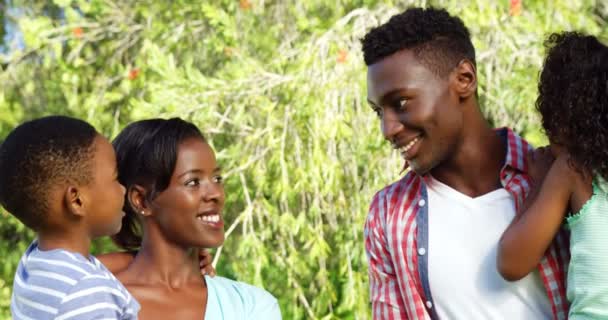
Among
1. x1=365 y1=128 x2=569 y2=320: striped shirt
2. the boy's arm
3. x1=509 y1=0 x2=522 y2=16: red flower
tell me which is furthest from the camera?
x1=509 y1=0 x2=522 y2=16: red flower

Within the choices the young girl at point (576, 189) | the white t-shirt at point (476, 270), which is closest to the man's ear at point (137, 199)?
the white t-shirt at point (476, 270)

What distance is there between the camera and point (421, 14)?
243cm

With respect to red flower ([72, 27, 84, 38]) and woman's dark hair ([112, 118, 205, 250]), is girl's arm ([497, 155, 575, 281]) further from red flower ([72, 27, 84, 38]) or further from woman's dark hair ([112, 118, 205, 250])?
red flower ([72, 27, 84, 38])

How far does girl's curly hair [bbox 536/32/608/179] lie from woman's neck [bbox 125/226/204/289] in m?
0.86

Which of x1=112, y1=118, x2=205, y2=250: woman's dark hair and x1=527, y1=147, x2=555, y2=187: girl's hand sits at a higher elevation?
x1=527, y1=147, x2=555, y2=187: girl's hand

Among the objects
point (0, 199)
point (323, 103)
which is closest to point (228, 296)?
point (0, 199)

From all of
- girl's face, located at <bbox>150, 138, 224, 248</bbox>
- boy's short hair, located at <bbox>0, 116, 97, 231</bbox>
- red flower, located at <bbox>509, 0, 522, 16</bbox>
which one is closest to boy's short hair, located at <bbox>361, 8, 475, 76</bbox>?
girl's face, located at <bbox>150, 138, 224, 248</bbox>

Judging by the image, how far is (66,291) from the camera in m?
1.88

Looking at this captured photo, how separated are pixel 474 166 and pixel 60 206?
0.91 meters

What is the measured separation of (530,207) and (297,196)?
2.27 metres

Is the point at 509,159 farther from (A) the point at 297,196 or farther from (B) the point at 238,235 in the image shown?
(B) the point at 238,235

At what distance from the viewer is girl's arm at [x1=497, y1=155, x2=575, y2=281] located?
6.75 ft

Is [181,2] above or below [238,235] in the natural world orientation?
above

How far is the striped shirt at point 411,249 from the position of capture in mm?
2146
